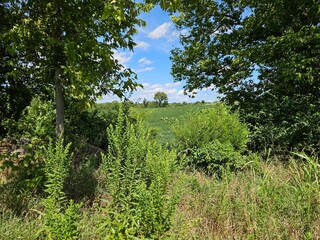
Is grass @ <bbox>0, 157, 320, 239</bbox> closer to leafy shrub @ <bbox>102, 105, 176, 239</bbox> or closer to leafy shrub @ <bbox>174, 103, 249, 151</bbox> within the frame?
leafy shrub @ <bbox>102, 105, 176, 239</bbox>

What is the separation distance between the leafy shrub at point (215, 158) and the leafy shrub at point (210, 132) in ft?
0.66

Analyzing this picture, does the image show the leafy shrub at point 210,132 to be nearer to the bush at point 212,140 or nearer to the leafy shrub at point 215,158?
the bush at point 212,140

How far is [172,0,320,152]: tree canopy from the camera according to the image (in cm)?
576

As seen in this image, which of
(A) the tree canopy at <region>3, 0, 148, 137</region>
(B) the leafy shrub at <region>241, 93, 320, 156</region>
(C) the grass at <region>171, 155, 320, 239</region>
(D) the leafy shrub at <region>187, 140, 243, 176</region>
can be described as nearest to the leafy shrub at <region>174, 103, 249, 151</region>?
(D) the leafy shrub at <region>187, 140, 243, 176</region>

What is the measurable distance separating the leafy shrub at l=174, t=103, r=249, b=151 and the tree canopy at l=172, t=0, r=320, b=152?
689 mm

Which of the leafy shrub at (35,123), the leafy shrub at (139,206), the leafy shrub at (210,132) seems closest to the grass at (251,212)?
the leafy shrub at (139,206)

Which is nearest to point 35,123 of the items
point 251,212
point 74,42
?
point 74,42

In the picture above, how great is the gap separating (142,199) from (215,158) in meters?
2.90

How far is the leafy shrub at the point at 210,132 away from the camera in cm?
507

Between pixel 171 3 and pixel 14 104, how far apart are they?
4.59m

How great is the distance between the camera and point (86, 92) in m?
2.71

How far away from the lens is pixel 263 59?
21.7 feet

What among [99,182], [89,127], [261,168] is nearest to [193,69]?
[89,127]

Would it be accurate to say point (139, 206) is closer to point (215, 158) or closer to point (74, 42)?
point (74, 42)
